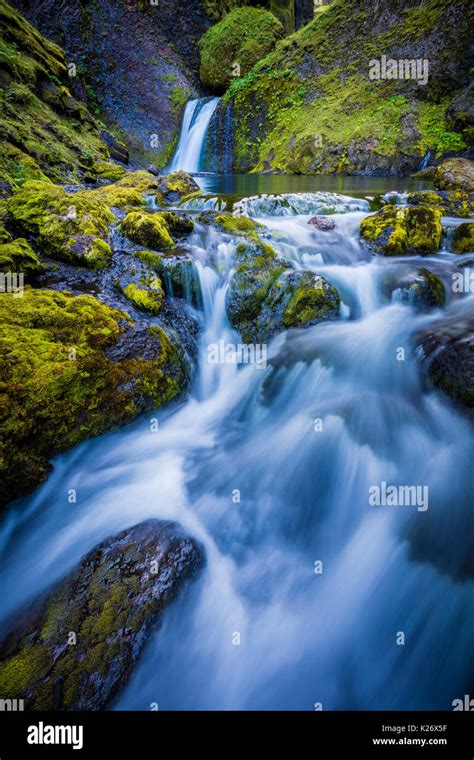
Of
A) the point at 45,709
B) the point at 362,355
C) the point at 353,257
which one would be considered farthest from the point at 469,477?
the point at 353,257

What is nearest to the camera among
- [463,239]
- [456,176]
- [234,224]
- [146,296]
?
[146,296]

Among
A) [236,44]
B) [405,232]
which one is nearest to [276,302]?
[405,232]

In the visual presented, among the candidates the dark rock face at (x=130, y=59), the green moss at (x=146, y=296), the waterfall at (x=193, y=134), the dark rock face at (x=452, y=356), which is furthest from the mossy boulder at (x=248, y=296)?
the dark rock face at (x=130, y=59)

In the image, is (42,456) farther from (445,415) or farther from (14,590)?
(445,415)

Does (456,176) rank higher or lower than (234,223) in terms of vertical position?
higher

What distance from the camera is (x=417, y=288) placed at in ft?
17.6

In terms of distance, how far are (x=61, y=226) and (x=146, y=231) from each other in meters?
1.21

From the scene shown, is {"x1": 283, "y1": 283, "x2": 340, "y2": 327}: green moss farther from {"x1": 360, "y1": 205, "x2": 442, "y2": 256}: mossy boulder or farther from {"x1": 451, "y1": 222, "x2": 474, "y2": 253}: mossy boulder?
{"x1": 451, "y1": 222, "x2": 474, "y2": 253}: mossy boulder

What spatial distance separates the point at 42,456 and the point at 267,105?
2284 cm

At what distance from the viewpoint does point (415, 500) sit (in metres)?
3.06

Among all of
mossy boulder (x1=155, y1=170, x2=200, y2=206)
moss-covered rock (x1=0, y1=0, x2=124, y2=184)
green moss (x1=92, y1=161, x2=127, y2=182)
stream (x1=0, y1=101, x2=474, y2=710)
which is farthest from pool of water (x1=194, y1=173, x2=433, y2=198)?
stream (x1=0, y1=101, x2=474, y2=710)

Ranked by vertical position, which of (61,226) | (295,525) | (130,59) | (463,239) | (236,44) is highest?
(236,44)
